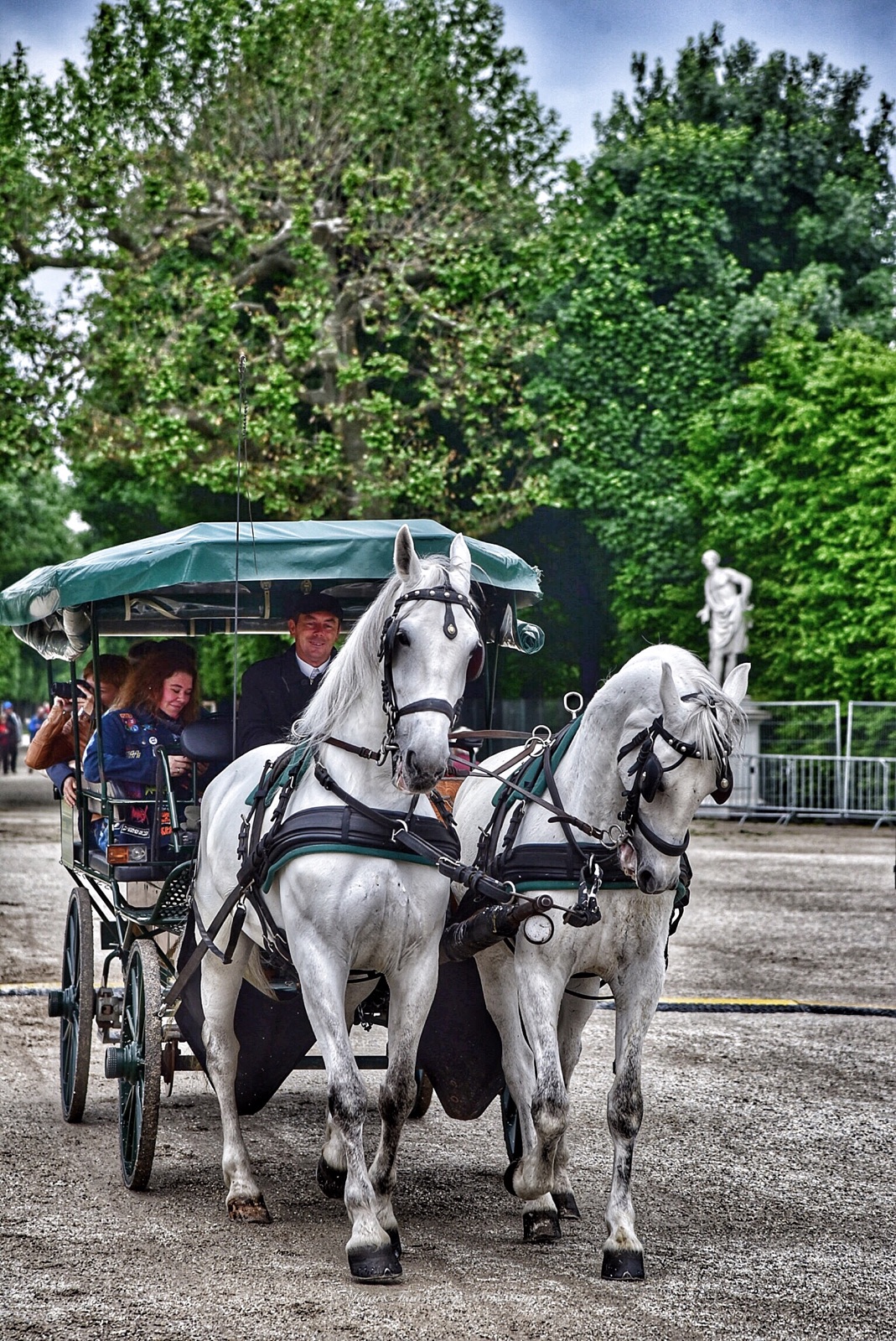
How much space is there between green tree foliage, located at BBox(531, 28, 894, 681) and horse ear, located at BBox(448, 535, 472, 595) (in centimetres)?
2360

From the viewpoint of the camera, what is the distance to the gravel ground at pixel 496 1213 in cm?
476

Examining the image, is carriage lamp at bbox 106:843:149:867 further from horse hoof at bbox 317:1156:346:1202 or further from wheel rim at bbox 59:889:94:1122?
horse hoof at bbox 317:1156:346:1202

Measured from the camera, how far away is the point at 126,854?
6.90 metres

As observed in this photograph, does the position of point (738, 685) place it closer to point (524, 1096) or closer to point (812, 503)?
point (524, 1096)

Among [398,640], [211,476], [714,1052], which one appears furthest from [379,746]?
[211,476]

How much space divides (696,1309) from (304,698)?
314 centimetres

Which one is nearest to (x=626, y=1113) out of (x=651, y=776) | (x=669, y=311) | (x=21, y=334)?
(x=651, y=776)

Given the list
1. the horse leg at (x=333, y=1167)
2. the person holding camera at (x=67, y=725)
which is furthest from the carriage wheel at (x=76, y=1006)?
the horse leg at (x=333, y=1167)

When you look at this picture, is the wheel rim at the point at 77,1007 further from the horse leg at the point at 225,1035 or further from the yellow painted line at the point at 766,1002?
the yellow painted line at the point at 766,1002

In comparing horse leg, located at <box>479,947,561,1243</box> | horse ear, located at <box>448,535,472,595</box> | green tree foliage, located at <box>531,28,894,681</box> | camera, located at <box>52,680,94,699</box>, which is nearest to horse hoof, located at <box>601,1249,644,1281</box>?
horse leg, located at <box>479,947,561,1243</box>

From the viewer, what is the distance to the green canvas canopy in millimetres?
6367

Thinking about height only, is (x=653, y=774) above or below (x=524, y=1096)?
above

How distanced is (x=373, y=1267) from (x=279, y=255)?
24.3 m

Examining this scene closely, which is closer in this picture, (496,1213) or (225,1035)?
(496,1213)
